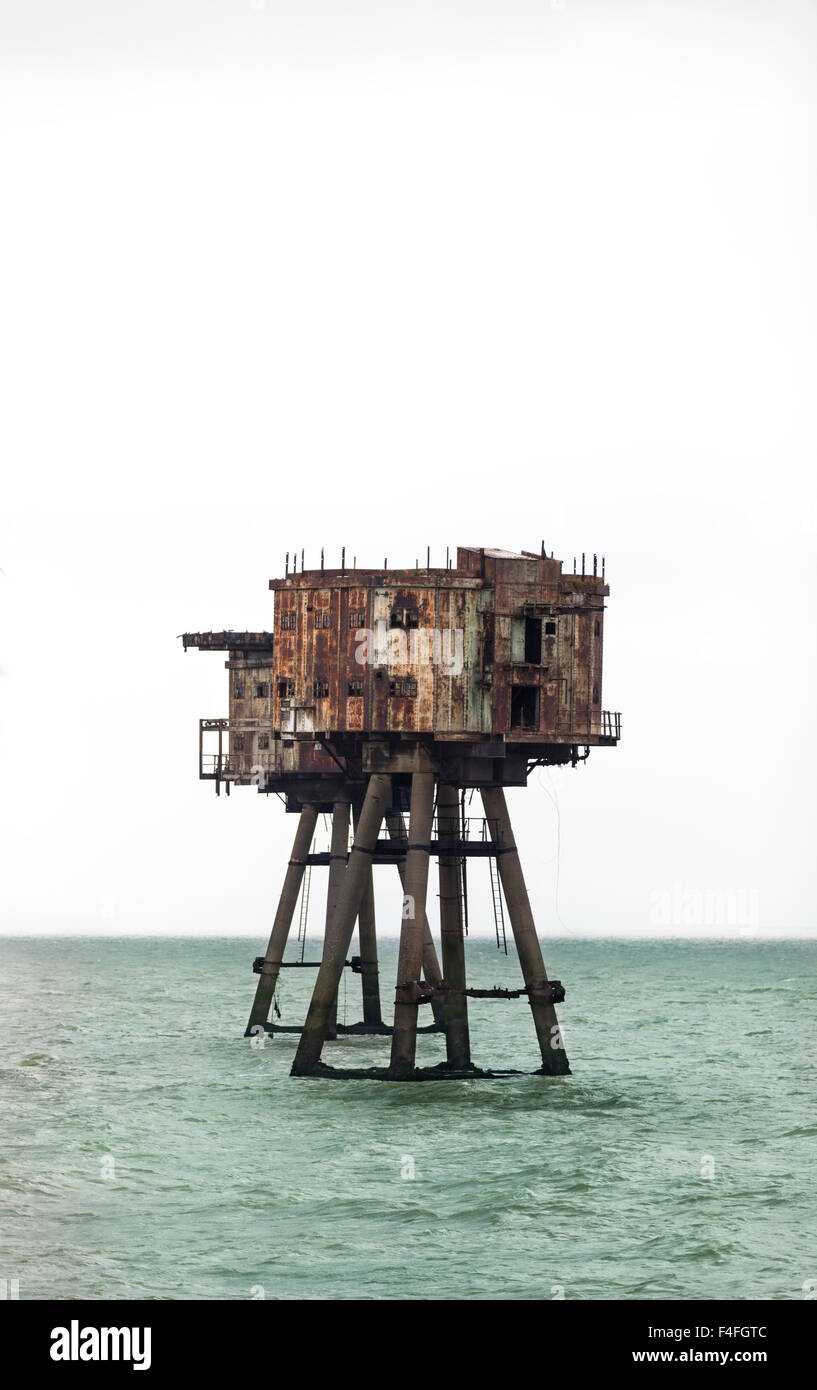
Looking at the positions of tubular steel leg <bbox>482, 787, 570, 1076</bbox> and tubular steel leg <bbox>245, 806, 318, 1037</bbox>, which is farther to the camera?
tubular steel leg <bbox>245, 806, 318, 1037</bbox>

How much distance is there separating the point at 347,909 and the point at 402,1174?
902 centimetres

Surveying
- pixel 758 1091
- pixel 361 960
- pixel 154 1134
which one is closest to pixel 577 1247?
pixel 154 1134

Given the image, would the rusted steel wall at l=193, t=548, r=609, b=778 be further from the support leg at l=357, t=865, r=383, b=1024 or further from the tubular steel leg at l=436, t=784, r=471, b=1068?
the support leg at l=357, t=865, r=383, b=1024

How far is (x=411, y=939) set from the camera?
42.5 m

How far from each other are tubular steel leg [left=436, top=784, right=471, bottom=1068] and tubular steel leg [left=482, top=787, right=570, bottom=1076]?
3.63 ft

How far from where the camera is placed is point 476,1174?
35906mm

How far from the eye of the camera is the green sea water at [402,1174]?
2827 cm

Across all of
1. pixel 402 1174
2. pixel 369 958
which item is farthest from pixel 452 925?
pixel 369 958

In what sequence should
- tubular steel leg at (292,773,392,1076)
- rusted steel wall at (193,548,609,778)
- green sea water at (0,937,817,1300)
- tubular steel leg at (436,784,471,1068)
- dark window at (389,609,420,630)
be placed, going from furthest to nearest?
tubular steel leg at (436,784,471,1068)
tubular steel leg at (292,773,392,1076)
dark window at (389,609,420,630)
rusted steel wall at (193,548,609,778)
green sea water at (0,937,817,1300)

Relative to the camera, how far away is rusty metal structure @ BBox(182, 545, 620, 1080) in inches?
1673

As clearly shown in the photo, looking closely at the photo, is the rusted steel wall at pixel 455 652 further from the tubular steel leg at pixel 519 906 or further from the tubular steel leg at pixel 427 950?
the tubular steel leg at pixel 427 950

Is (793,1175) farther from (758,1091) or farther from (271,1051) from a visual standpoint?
(271,1051)

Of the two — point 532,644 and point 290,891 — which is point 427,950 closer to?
point 290,891

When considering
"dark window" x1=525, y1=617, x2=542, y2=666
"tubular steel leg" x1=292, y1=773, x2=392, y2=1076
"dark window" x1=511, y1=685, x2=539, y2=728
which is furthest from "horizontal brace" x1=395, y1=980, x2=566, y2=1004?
"dark window" x1=525, y1=617, x2=542, y2=666
